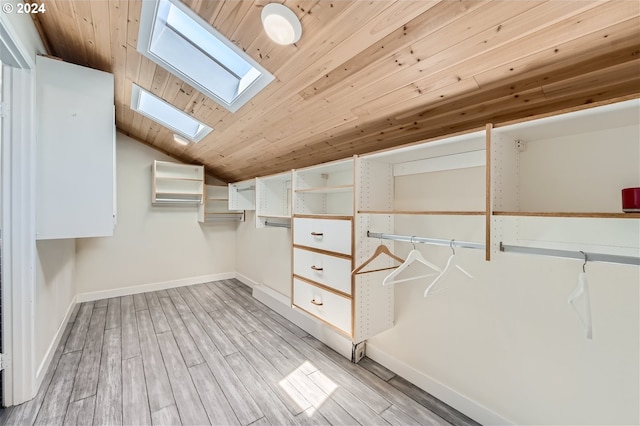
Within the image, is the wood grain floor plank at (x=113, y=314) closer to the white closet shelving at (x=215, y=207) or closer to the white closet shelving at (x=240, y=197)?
the white closet shelving at (x=215, y=207)

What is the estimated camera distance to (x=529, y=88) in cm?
124

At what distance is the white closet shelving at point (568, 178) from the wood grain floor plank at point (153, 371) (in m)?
2.37

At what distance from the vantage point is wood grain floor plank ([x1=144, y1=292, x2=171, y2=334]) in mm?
2982

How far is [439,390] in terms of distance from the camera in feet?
6.21

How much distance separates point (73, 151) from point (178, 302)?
2.55 meters

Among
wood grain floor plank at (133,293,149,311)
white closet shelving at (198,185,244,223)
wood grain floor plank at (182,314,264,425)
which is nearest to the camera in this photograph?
wood grain floor plank at (182,314,264,425)

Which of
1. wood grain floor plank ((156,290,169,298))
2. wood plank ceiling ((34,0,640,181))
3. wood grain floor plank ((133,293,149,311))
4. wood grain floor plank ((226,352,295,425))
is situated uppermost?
wood plank ceiling ((34,0,640,181))

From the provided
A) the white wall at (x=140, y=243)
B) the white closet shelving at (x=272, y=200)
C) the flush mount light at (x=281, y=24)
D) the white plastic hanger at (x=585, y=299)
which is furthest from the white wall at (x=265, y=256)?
the white plastic hanger at (x=585, y=299)

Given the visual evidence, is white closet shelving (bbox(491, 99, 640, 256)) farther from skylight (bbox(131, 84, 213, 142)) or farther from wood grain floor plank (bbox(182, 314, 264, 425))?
skylight (bbox(131, 84, 213, 142))

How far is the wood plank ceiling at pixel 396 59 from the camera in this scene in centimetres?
99

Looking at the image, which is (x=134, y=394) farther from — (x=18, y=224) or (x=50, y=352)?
(x=18, y=224)

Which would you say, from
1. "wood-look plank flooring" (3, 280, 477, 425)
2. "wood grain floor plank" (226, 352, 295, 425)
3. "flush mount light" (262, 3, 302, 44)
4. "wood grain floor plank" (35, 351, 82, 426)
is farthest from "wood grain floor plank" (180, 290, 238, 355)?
"flush mount light" (262, 3, 302, 44)

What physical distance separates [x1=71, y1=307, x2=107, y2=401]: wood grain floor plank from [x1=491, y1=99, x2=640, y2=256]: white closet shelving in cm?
292

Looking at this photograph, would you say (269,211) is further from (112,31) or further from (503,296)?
(503,296)
